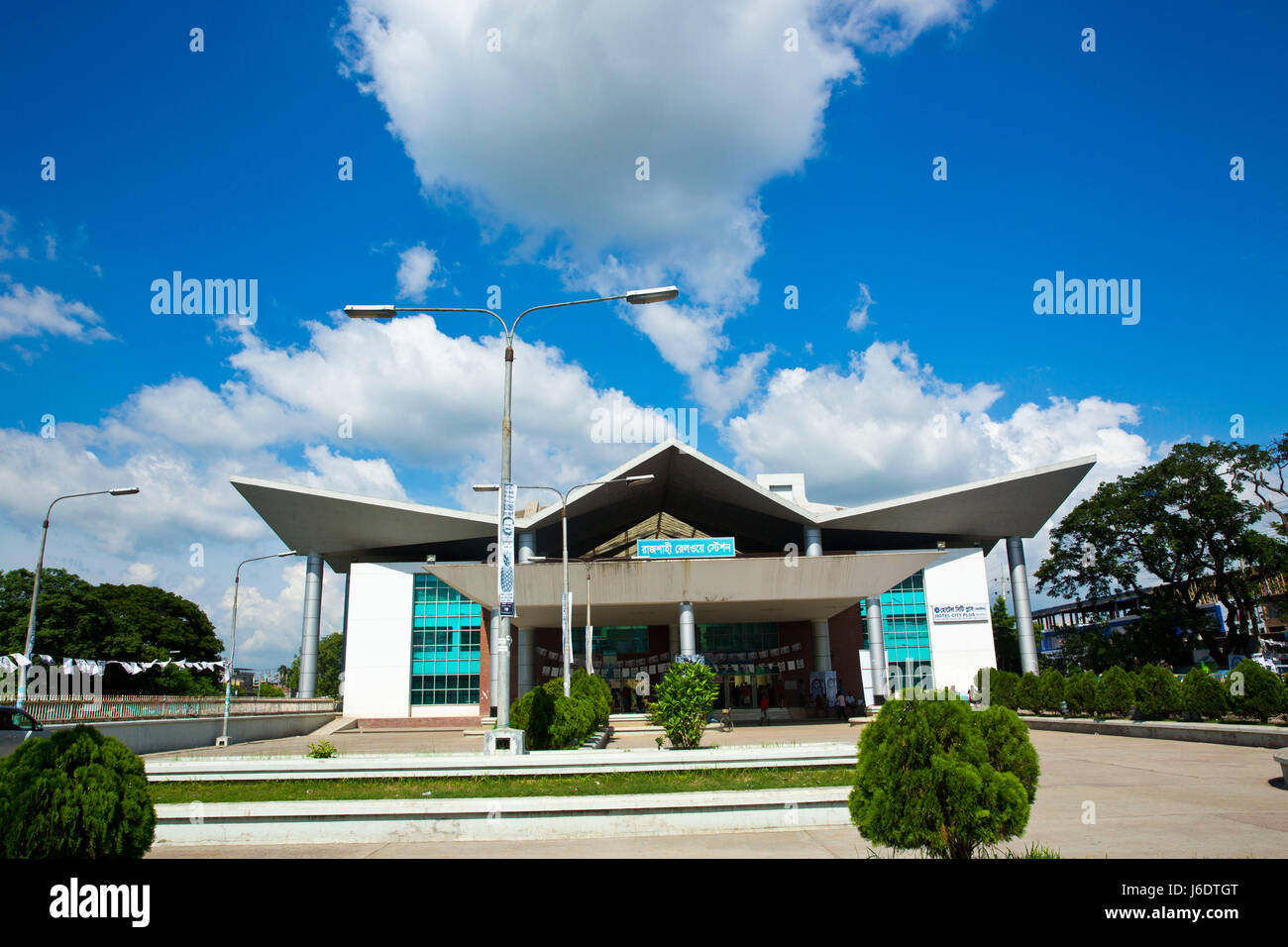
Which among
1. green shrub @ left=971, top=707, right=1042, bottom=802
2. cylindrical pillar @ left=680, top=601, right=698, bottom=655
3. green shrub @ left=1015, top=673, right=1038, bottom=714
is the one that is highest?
cylindrical pillar @ left=680, top=601, right=698, bottom=655

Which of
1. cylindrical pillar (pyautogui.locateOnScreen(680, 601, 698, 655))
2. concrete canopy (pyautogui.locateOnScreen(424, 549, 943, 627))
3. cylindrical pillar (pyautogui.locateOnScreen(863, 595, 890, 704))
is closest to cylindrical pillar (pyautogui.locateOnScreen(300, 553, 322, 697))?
concrete canopy (pyautogui.locateOnScreen(424, 549, 943, 627))

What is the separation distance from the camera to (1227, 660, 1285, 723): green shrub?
18172mm

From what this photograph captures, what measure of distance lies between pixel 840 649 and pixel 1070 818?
1512 inches

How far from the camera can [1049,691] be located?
2845 cm

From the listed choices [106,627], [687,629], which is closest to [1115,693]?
[687,629]

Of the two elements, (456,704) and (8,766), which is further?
(456,704)

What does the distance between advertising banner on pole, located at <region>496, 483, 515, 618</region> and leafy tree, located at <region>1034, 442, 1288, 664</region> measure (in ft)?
150

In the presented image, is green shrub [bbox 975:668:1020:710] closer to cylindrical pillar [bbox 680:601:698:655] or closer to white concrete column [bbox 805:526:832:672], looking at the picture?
white concrete column [bbox 805:526:832:672]

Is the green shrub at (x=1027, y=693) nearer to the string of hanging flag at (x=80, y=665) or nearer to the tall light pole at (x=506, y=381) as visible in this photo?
the tall light pole at (x=506, y=381)

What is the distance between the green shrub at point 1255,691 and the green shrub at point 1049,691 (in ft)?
28.9

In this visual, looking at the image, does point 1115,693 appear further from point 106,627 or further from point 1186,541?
point 106,627
